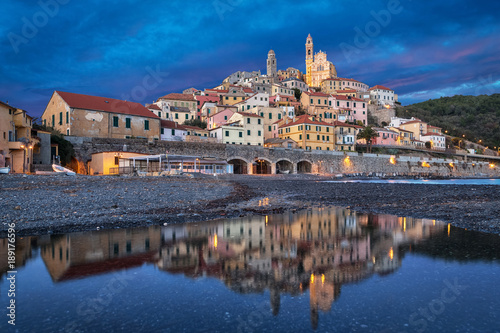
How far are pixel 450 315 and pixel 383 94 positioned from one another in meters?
117

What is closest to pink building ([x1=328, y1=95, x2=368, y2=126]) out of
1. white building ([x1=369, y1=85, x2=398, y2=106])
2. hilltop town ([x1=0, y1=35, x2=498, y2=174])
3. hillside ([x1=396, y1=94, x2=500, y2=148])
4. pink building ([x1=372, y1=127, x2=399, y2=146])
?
hilltop town ([x1=0, y1=35, x2=498, y2=174])

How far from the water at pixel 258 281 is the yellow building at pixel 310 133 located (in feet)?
160

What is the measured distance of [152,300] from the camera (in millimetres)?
5012

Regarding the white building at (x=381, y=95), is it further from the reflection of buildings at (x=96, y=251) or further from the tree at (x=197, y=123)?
the reflection of buildings at (x=96, y=251)

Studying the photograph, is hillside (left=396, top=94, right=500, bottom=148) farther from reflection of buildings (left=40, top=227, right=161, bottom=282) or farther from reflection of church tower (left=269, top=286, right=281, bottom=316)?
reflection of church tower (left=269, top=286, right=281, bottom=316)

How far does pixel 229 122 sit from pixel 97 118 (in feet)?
78.8

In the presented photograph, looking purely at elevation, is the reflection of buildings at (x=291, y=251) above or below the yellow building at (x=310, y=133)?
below

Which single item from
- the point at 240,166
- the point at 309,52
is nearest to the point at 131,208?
the point at 240,166

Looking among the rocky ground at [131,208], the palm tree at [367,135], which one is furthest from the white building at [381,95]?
the rocky ground at [131,208]

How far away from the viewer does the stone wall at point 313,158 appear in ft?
118

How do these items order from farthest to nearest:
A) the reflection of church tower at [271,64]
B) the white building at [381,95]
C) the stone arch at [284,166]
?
the reflection of church tower at [271,64] → the white building at [381,95] → the stone arch at [284,166]

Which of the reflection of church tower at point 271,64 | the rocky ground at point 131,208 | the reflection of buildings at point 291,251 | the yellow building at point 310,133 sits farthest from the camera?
the reflection of church tower at point 271,64

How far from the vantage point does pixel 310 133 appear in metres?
59.0

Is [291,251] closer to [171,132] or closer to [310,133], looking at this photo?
[171,132]
